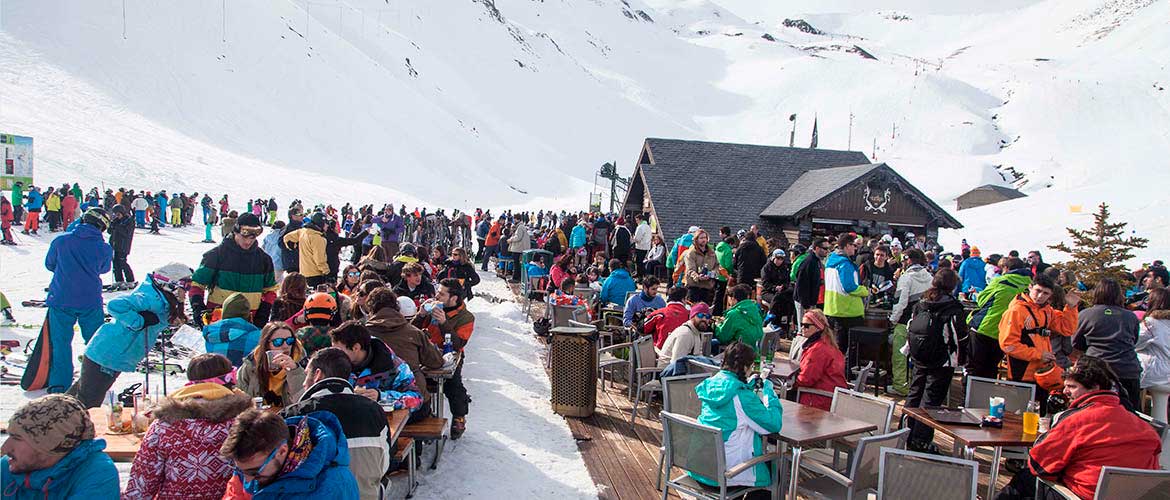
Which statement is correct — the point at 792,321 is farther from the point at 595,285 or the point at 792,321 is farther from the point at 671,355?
the point at 671,355

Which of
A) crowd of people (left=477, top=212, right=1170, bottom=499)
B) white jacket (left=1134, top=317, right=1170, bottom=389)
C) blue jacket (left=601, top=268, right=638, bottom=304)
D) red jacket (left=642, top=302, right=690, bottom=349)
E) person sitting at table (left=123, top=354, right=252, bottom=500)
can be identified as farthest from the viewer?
blue jacket (left=601, top=268, right=638, bottom=304)

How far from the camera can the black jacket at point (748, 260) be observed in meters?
10.7

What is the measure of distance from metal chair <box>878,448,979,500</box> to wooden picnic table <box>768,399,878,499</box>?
593 mm

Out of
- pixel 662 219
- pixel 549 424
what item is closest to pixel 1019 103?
pixel 662 219

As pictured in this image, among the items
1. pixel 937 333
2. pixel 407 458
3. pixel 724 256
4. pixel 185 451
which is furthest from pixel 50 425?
pixel 724 256

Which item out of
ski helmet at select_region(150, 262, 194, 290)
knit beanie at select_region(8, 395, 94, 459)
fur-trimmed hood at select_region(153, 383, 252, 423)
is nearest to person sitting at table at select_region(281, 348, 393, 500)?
fur-trimmed hood at select_region(153, 383, 252, 423)

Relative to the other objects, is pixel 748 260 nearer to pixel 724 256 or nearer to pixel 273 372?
pixel 724 256

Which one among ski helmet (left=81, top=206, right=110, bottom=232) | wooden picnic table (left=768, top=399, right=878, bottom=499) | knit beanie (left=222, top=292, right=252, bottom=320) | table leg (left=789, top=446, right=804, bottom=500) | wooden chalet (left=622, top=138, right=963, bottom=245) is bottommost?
table leg (left=789, top=446, right=804, bottom=500)

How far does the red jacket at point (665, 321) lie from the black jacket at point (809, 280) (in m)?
2.13

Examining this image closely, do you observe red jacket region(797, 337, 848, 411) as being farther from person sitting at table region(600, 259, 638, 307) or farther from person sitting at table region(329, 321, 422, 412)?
person sitting at table region(600, 259, 638, 307)

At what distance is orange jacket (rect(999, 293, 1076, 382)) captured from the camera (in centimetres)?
565

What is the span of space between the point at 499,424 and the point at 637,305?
7.97ft

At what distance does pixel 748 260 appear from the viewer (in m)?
10.7

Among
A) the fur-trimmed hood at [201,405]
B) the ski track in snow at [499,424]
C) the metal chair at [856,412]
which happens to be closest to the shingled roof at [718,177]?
the ski track in snow at [499,424]
